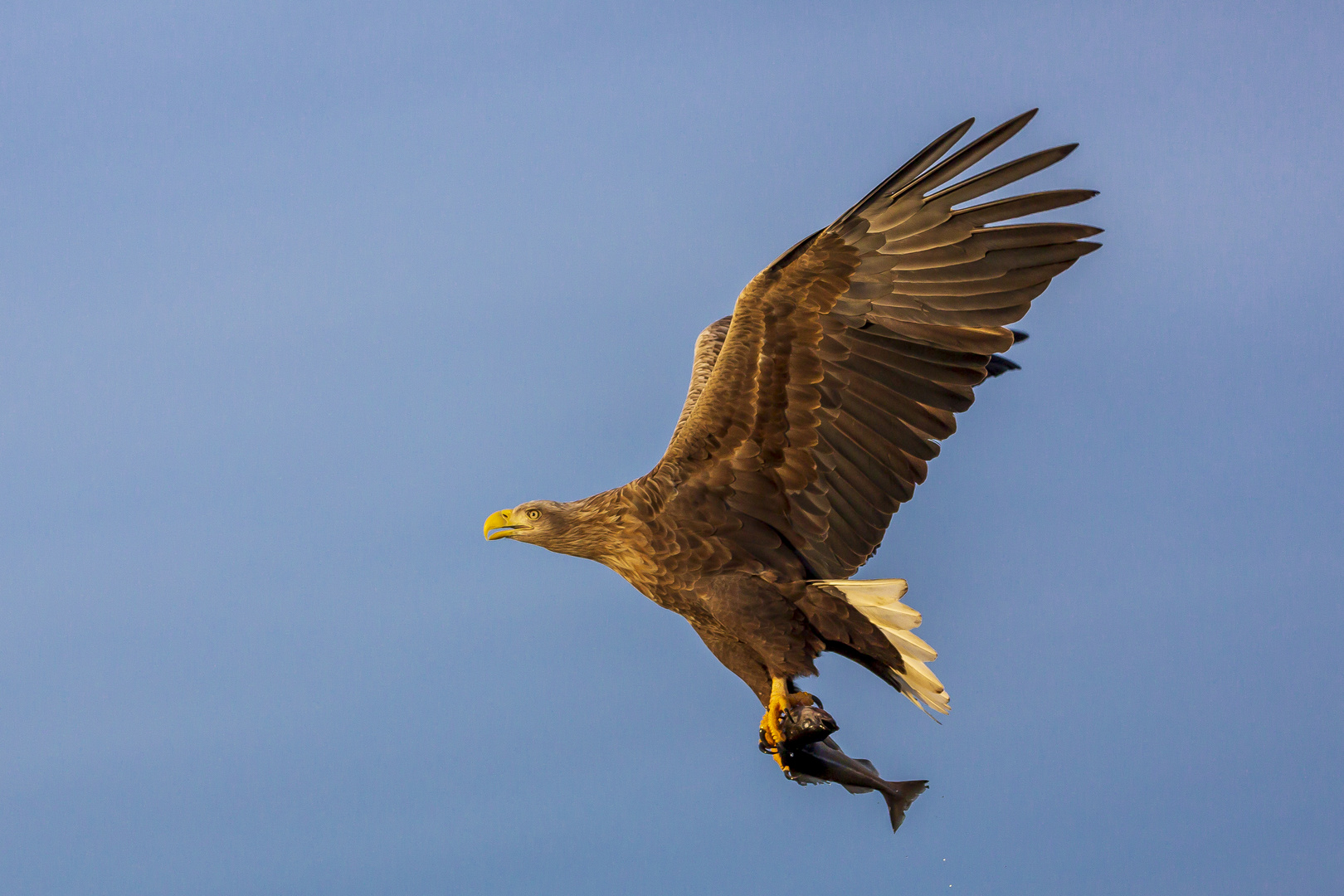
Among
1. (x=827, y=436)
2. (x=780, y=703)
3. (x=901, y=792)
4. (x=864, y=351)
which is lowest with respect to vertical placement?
(x=901, y=792)

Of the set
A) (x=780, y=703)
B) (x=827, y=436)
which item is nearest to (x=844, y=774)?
(x=780, y=703)

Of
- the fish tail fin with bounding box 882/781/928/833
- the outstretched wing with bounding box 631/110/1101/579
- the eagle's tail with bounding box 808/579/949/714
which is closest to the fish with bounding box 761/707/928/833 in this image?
the fish tail fin with bounding box 882/781/928/833

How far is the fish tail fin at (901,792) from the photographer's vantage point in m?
5.56

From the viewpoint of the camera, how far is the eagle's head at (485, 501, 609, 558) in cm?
578

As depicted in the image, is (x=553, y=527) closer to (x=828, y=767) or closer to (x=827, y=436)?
(x=827, y=436)

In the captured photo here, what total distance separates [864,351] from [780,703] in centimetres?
153

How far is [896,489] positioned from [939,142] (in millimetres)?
1597

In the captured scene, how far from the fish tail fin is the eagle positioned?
348 millimetres

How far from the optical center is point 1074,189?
192 inches

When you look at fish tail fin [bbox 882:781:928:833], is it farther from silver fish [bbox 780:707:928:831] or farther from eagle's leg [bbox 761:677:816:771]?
eagle's leg [bbox 761:677:816:771]

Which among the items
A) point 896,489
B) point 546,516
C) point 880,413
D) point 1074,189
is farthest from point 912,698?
point 1074,189

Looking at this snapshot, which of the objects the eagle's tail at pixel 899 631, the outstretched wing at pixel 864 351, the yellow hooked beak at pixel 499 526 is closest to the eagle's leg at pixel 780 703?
the eagle's tail at pixel 899 631

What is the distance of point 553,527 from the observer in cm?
584

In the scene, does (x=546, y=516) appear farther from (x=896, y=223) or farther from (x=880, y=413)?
(x=896, y=223)
